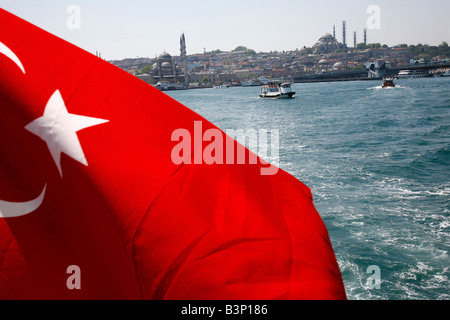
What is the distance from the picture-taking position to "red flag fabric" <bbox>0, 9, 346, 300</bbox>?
1.67 metres

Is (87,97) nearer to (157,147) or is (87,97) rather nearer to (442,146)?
(157,147)

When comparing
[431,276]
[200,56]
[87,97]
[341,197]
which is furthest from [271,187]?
[200,56]

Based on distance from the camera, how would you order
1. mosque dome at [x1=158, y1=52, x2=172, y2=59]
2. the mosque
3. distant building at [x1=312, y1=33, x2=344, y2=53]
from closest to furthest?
the mosque, mosque dome at [x1=158, y1=52, x2=172, y2=59], distant building at [x1=312, y1=33, x2=344, y2=53]

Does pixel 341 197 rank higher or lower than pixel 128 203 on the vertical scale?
lower

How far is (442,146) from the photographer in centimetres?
1516

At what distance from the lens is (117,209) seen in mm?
1744

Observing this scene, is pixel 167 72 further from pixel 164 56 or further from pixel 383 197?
pixel 383 197

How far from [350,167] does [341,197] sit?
3174mm

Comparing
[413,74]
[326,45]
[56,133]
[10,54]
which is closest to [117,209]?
[56,133]

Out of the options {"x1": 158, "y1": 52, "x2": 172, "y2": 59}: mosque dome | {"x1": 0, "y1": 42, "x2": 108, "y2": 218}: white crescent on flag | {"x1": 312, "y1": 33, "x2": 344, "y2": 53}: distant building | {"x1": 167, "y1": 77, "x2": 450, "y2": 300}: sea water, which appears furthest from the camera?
{"x1": 312, "y1": 33, "x2": 344, "y2": 53}: distant building

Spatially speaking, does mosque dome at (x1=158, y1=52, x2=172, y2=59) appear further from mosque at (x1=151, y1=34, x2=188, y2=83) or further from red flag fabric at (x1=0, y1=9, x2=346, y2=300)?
red flag fabric at (x1=0, y1=9, x2=346, y2=300)

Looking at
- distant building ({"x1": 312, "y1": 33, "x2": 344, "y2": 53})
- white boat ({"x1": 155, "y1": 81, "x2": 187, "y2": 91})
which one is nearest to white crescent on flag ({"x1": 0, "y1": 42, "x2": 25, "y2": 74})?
white boat ({"x1": 155, "y1": 81, "x2": 187, "y2": 91})

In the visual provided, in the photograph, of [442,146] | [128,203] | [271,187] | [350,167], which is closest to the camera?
[128,203]

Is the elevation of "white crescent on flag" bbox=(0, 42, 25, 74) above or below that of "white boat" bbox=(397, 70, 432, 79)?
below
